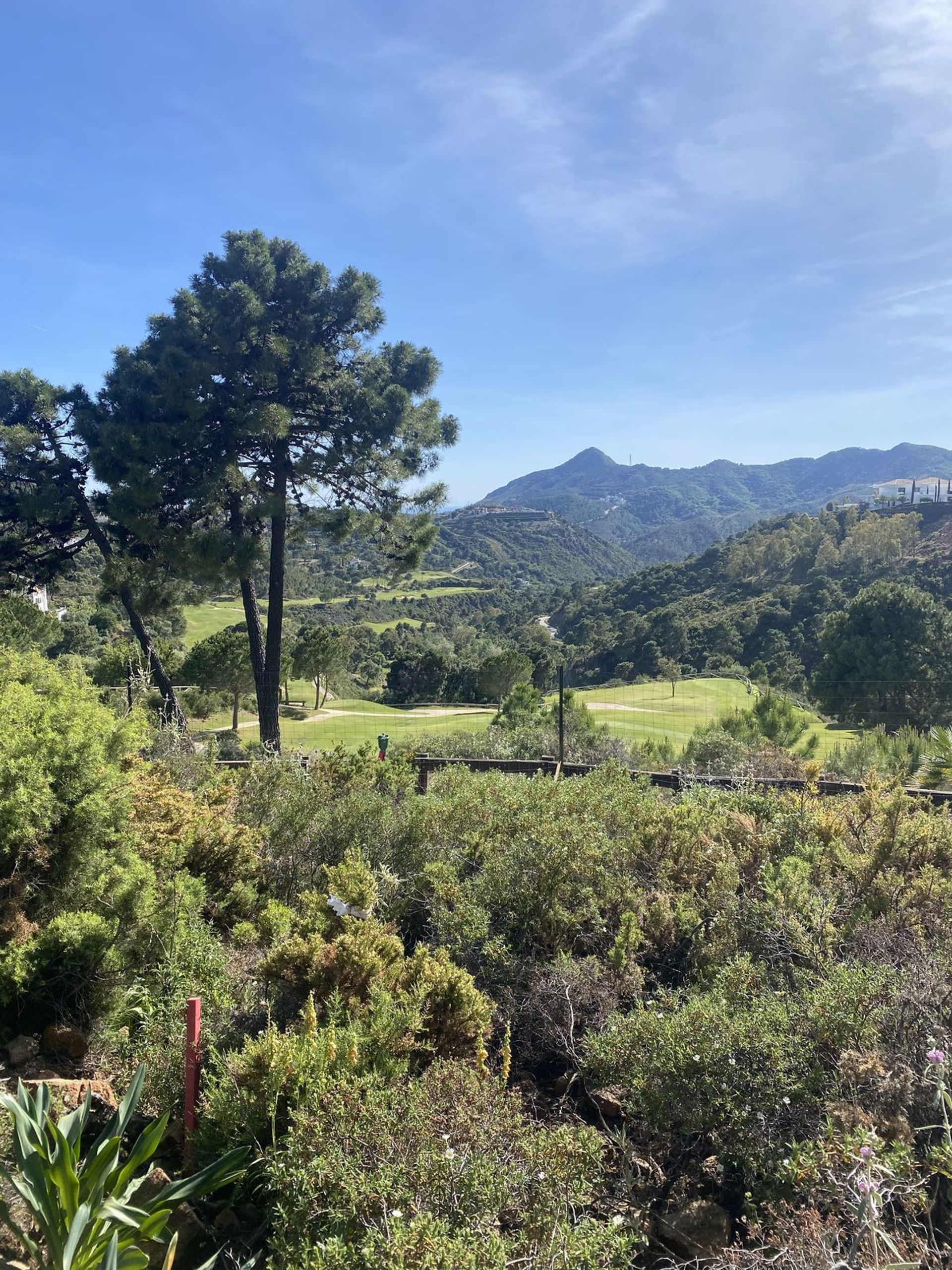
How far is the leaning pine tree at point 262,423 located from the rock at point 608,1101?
8.51 metres

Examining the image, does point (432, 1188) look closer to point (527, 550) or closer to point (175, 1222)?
point (175, 1222)

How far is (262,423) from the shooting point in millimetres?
10422

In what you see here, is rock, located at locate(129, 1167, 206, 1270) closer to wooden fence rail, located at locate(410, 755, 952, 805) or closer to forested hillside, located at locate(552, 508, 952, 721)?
wooden fence rail, located at locate(410, 755, 952, 805)

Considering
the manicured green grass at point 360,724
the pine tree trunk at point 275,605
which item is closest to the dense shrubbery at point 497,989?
the pine tree trunk at point 275,605

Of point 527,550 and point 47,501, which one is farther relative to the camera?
point 527,550

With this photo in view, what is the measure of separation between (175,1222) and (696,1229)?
1.43 metres

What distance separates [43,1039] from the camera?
9.51 feet

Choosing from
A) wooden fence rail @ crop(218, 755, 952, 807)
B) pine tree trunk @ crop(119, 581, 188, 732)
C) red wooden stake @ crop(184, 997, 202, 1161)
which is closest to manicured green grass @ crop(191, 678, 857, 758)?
pine tree trunk @ crop(119, 581, 188, 732)

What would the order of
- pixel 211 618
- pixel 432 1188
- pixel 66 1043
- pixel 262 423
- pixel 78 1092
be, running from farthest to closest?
pixel 211 618, pixel 262 423, pixel 66 1043, pixel 78 1092, pixel 432 1188

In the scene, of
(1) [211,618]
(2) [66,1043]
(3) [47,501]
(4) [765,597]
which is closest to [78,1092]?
(2) [66,1043]

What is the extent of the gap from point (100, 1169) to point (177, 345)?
11.4 meters

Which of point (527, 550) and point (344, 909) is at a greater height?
point (527, 550)

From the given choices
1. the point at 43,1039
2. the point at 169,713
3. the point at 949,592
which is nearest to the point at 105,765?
the point at 43,1039

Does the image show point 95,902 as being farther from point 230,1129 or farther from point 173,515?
point 173,515
